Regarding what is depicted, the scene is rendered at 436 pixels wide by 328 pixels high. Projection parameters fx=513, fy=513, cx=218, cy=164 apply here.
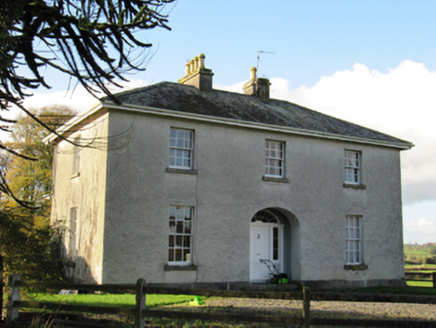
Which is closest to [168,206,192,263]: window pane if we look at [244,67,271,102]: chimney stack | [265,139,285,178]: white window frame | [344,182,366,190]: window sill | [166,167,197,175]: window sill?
[166,167,197,175]: window sill

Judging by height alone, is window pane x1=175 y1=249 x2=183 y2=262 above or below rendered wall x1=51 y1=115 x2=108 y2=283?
below

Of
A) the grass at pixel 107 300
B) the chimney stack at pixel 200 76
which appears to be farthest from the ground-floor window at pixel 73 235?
the chimney stack at pixel 200 76

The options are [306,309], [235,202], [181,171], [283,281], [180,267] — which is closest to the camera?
[306,309]

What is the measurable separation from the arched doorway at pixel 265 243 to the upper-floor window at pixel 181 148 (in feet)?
13.4

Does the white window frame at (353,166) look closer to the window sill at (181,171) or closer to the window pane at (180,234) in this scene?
the window sill at (181,171)

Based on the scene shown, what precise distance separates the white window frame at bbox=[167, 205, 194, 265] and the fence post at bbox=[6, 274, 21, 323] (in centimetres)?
919

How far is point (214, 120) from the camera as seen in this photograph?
19.4 meters

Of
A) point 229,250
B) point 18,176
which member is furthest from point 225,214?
point 18,176

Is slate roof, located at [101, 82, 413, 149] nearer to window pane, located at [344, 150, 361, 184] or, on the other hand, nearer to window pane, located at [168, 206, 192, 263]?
window pane, located at [344, 150, 361, 184]

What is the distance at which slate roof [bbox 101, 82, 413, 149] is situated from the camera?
1911 cm

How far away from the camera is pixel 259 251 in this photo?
830 inches

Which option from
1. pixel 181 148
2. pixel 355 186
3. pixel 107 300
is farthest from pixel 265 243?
pixel 107 300

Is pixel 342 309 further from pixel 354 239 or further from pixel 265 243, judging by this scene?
pixel 354 239

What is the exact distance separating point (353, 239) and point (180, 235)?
8.20 meters
